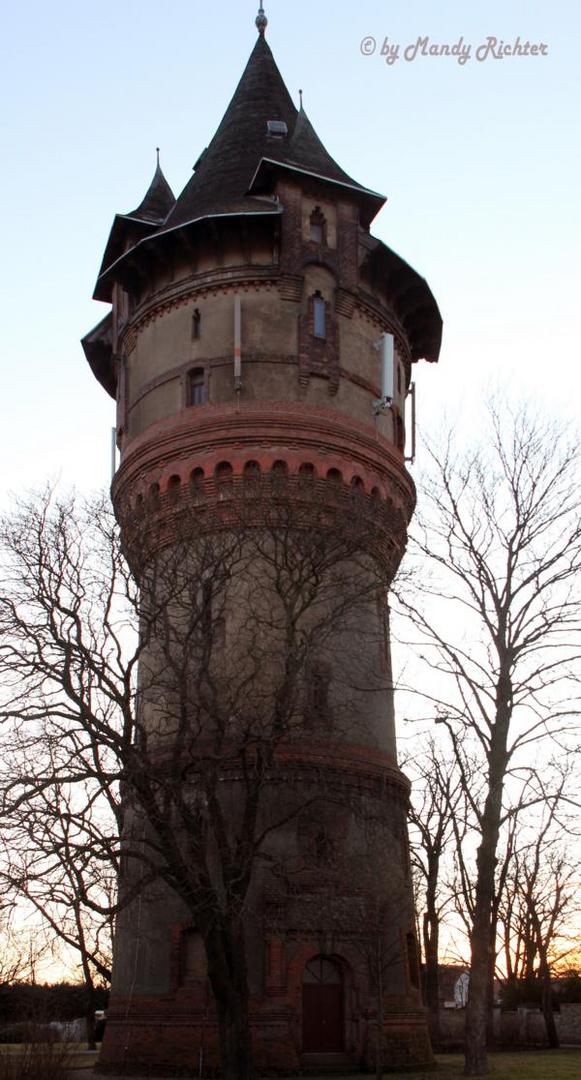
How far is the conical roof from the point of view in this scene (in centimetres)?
2750

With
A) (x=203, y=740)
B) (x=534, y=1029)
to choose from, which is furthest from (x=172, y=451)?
(x=534, y=1029)

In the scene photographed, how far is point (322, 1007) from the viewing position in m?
22.4

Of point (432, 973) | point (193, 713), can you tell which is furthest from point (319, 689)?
point (432, 973)

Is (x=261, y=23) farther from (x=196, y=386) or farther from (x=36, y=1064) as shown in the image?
(x=36, y=1064)

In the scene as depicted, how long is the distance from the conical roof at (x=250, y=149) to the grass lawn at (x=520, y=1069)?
17.9m

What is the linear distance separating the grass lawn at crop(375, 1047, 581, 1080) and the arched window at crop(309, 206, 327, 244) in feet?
57.2

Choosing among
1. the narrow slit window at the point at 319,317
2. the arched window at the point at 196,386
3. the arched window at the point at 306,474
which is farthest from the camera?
the narrow slit window at the point at 319,317

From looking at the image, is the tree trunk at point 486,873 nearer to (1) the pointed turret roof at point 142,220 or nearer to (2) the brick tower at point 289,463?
(2) the brick tower at point 289,463

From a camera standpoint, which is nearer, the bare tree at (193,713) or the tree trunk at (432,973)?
the bare tree at (193,713)

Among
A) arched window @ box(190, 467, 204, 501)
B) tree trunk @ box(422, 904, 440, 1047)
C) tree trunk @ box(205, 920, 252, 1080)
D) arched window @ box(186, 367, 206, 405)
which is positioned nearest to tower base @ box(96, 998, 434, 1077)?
tree trunk @ box(205, 920, 252, 1080)

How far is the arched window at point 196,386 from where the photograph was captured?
2623 centimetres

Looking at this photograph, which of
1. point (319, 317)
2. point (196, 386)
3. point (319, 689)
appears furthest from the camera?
point (319, 317)

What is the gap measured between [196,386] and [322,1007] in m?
13.0

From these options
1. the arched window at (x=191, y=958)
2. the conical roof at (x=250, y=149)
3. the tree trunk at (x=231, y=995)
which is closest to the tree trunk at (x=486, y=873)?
the tree trunk at (x=231, y=995)
